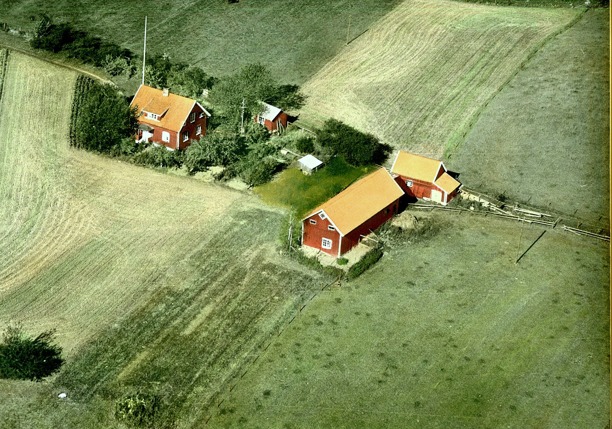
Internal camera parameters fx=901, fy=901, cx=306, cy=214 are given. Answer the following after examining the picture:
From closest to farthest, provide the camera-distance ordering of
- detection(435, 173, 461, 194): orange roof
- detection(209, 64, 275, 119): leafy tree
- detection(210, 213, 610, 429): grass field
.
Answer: detection(210, 213, 610, 429): grass field → detection(435, 173, 461, 194): orange roof → detection(209, 64, 275, 119): leafy tree

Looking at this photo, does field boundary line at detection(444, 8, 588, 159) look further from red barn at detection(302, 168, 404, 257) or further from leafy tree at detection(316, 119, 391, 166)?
red barn at detection(302, 168, 404, 257)

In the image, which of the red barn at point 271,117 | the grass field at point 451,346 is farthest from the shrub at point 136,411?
the red barn at point 271,117

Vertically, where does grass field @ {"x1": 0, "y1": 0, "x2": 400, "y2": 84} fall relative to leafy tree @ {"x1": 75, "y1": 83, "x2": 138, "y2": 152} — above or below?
above

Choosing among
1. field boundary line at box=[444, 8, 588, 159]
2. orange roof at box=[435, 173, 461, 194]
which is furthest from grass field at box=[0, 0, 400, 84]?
orange roof at box=[435, 173, 461, 194]

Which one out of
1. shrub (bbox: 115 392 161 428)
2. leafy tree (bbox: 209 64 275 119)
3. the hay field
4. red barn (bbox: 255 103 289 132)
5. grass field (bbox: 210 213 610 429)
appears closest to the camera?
shrub (bbox: 115 392 161 428)

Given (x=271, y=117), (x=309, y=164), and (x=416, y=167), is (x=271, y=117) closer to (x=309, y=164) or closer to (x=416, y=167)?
(x=309, y=164)

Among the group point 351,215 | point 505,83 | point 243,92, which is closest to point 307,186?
point 351,215

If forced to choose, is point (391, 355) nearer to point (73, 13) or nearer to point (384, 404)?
point (384, 404)

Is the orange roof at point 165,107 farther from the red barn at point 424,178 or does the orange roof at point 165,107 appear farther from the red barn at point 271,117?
the red barn at point 424,178
